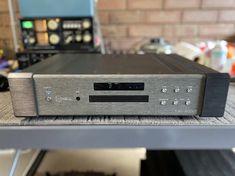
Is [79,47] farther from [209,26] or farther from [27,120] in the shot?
[209,26]

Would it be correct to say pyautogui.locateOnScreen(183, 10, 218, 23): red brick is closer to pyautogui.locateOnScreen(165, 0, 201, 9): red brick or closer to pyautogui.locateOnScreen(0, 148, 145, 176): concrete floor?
pyautogui.locateOnScreen(165, 0, 201, 9): red brick

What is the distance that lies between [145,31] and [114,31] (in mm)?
188

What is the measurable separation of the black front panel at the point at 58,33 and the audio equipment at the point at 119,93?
0.56 metres

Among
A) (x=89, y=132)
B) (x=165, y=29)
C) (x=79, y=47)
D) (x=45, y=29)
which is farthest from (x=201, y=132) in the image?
(x=165, y=29)

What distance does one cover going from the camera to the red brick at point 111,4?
129 centimetres

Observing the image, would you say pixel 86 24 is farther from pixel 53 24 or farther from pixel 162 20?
pixel 162 20

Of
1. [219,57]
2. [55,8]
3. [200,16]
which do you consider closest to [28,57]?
[55,8]

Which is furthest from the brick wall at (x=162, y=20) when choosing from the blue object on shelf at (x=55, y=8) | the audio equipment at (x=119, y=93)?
the audio equipment at (x=119, y=93)

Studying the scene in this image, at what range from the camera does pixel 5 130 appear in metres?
0.43

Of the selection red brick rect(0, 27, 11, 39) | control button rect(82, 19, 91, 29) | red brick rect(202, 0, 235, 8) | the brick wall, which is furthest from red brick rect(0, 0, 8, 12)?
red brick rect(202, 0, 235, 8)

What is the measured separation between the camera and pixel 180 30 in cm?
132

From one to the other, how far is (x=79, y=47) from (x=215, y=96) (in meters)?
0.70

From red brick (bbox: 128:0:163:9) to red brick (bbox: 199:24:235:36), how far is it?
0.29m

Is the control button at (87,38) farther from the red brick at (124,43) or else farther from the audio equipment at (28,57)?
the red brick at (124,43)
